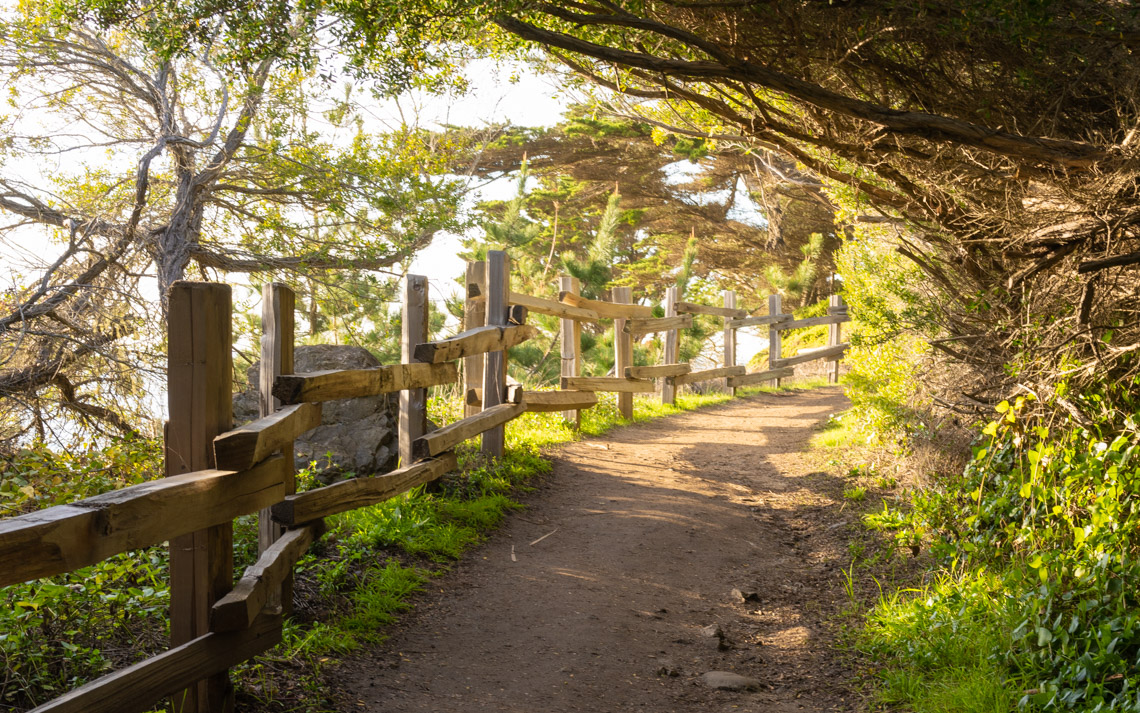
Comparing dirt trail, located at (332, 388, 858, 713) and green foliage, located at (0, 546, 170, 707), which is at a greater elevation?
green foliage, located at (0, 546, 170, 707)

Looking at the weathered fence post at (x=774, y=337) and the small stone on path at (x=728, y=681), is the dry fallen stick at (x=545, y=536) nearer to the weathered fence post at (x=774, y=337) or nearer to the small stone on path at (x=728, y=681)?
the small stone on path at (x=728, y=681)

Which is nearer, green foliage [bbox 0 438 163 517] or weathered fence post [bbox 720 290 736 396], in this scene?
green foliage [bbox 0 438 163 517]

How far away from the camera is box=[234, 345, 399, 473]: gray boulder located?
707 centimetres

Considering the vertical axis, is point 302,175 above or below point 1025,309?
above

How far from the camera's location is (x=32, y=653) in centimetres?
Result: 346

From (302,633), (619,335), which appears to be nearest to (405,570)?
(302,633)

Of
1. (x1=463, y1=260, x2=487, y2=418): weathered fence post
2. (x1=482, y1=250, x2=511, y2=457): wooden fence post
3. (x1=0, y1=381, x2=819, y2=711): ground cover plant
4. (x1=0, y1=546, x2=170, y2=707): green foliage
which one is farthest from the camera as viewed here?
(x1=463, y1=260, x2=487, y2=418): weathered fence post

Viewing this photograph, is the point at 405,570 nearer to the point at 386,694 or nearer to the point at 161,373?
the point at 386,694

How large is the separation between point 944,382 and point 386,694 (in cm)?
511

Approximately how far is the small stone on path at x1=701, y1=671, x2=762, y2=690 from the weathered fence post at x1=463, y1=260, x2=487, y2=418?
4.09 metres

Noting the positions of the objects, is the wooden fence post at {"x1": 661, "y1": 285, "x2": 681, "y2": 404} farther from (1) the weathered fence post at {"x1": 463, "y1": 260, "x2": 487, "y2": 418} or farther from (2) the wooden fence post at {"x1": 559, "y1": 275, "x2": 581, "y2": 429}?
(1) the weathered fence post at {"x1": 463, "y1": 260, "x2": 487, "y2": 418}

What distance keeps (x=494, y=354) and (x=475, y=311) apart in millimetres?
518

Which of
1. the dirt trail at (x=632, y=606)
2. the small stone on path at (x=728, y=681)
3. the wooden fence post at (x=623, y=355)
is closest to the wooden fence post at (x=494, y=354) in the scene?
the dirt trail at (x=632, y=606)

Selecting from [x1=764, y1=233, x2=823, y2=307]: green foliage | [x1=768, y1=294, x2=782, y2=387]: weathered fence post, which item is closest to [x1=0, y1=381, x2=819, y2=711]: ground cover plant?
[x1=768, y1=294, x2=782, y2=387]: weathered fence post
